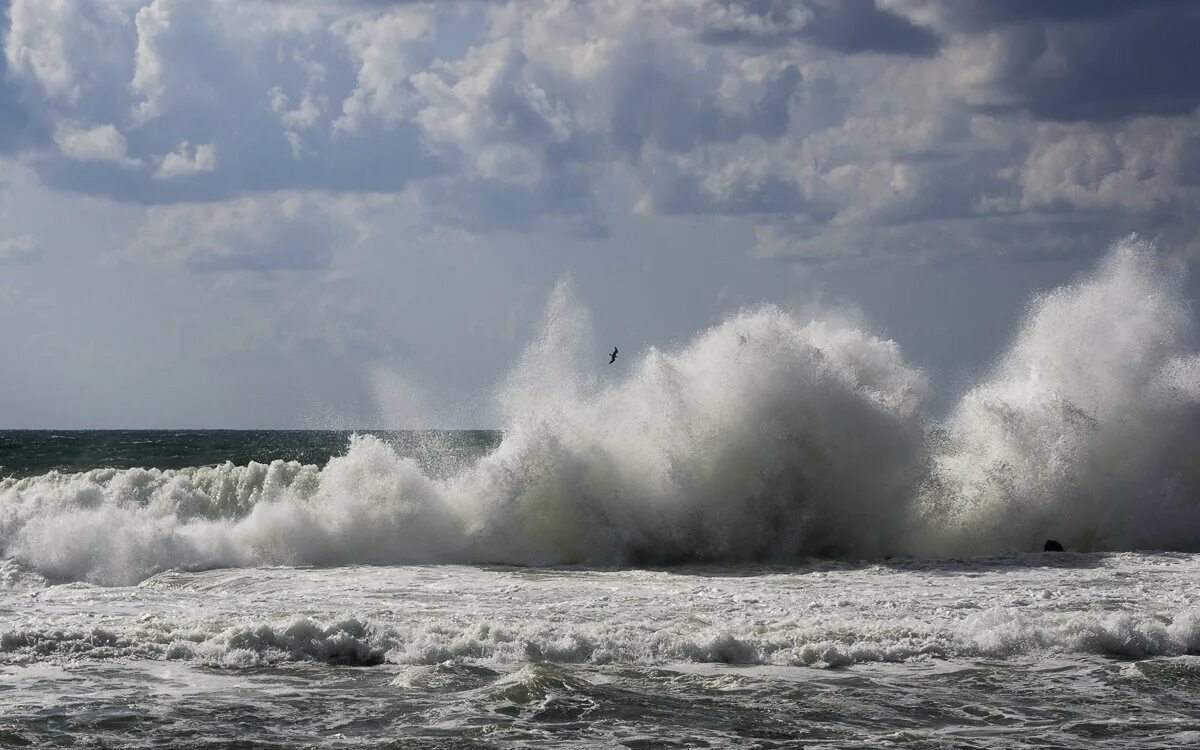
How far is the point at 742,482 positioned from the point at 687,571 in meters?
3.08

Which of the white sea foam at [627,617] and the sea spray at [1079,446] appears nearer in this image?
the white sea foam at [627,617]

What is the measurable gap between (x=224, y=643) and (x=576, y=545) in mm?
9234

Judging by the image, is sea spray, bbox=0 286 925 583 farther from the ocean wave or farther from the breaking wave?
the ocean wave

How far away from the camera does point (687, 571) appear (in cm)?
2047

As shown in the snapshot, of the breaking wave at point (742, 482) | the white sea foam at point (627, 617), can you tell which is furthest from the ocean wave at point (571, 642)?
the breaking wave at point (742, 482)

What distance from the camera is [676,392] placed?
24.2 m

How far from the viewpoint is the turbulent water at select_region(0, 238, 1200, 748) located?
11594mm

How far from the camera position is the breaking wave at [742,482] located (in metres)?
22.2

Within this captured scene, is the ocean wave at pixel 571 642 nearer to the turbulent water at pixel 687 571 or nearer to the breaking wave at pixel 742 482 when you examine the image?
the turbulent water at pixel 687 571

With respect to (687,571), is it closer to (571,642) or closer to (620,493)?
(620,493)

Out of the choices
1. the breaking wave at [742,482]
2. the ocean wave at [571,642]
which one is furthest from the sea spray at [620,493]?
the ocean wave at [571,642]

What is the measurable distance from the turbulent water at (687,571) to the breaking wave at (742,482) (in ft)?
0.20

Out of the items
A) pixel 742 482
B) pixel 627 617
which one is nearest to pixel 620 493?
pixel 742 482

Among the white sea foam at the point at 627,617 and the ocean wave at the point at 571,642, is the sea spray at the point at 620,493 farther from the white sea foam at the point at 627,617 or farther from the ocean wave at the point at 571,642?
the ocean wave at the point at 571,642
